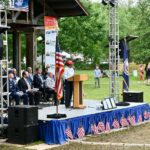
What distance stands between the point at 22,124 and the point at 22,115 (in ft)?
0.72

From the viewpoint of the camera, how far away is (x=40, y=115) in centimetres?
1303

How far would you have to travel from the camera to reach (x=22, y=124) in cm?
1146

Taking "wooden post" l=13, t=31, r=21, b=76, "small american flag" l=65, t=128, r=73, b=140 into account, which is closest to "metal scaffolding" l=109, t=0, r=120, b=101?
"small american flag" l=65, t=128, r=73, b=140

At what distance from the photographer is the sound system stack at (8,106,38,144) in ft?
37.4

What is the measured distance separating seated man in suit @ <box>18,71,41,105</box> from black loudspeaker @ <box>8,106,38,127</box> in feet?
15.4

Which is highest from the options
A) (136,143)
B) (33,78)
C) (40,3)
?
(40,3)

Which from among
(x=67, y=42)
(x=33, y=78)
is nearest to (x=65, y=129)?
(x=33, y=78)

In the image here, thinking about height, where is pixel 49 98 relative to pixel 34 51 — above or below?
below

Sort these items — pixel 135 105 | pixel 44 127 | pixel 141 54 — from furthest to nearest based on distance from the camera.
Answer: pixel 141 54, pixel 135 105, pixel 44 127

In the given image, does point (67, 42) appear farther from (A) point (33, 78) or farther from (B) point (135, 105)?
(B) point (135, 105)

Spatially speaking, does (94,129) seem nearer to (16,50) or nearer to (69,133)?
(69,133)

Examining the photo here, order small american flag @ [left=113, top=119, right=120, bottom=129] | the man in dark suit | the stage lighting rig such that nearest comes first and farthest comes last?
small american flag @ [left=113, top=119, right=120, bottom=129] < the stage lighting rig < the man in dark suit

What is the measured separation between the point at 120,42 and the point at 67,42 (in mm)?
15186

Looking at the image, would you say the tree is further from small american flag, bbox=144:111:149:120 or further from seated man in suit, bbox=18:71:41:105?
small american flag, bbox=144:111:149:120
